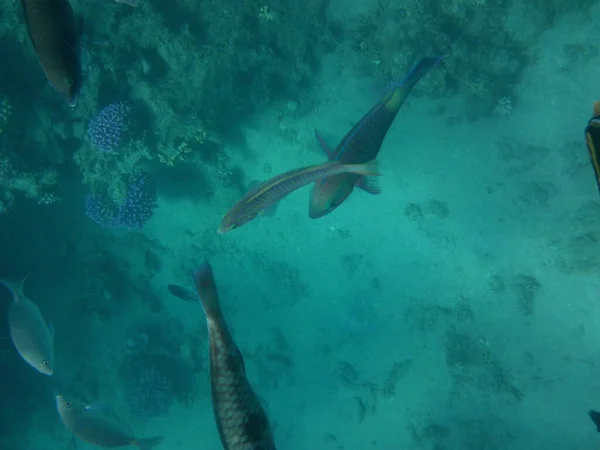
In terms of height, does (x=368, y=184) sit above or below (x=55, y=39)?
below

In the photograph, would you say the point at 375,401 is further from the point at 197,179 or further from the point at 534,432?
the point at 197,179

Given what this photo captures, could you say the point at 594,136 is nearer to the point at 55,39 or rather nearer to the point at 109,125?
the point at 55,39

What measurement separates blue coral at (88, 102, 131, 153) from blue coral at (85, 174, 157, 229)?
1.20 metres

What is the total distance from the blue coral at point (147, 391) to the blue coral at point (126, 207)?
3951 millimetres

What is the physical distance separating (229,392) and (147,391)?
30.1ft

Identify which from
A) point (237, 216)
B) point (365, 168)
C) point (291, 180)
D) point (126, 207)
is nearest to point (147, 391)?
point (126, 207)

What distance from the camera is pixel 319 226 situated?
9.49 metres

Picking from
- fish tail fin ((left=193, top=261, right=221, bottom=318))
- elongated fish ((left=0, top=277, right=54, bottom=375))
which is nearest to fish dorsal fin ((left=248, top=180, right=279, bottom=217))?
fish tail fin ((left=193, top=261, right=221, bottom=318))

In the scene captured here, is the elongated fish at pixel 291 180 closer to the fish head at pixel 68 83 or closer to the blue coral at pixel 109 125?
the fish head at pixel 68 83

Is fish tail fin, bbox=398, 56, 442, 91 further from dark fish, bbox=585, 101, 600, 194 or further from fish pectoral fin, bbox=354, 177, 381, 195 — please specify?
dark fish, bbox=585, 101, 600, 194

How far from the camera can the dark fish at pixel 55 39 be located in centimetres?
128

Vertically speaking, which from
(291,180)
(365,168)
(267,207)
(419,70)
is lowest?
(267,207)

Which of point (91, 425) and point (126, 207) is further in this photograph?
point (126, 207)

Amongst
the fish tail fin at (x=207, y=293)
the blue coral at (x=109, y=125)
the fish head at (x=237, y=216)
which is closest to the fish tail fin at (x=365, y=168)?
the fish head at (x=237, y=216)
